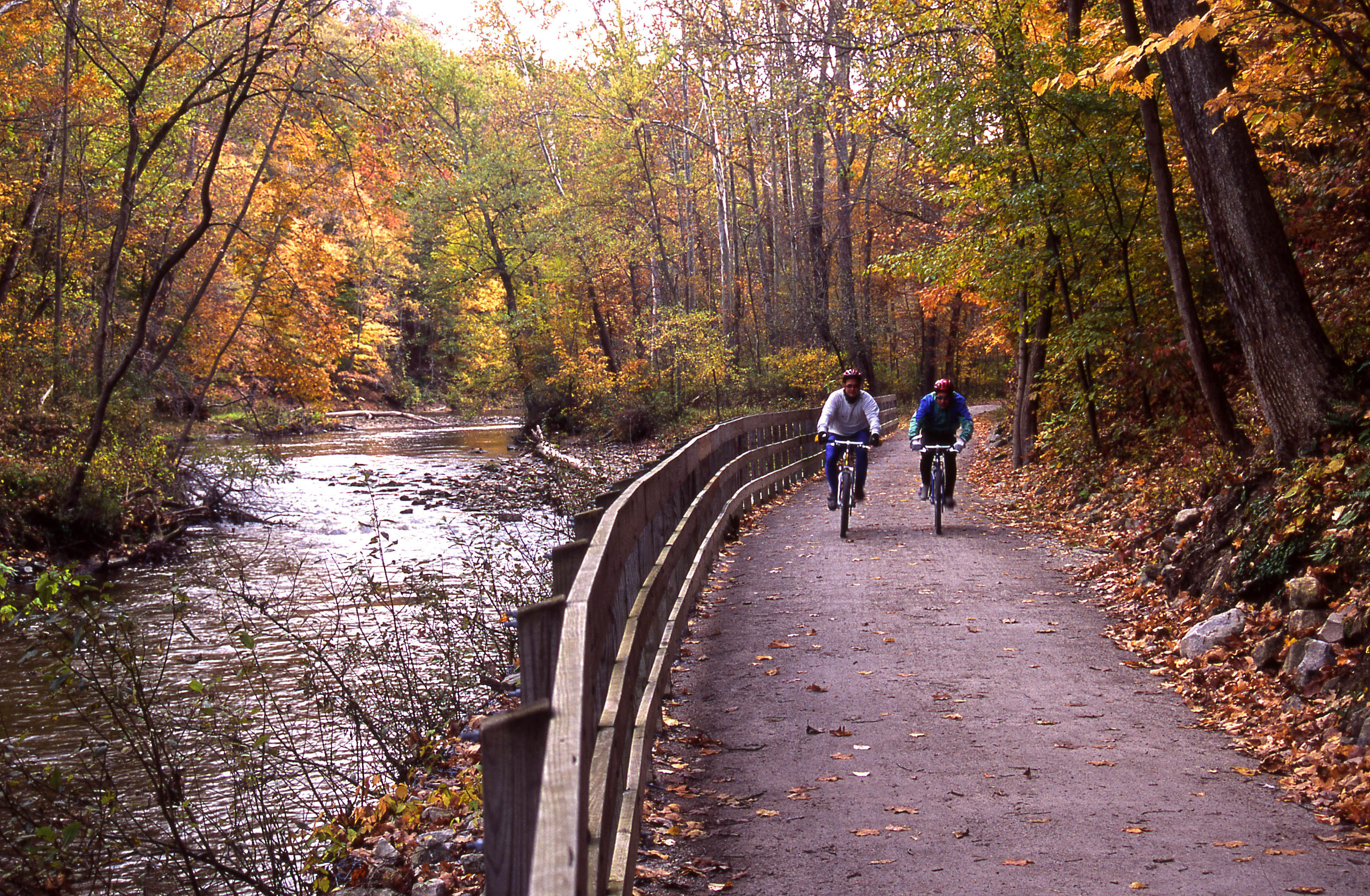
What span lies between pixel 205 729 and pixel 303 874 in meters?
1.08

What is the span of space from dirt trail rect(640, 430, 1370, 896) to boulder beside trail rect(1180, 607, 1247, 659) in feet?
1.17

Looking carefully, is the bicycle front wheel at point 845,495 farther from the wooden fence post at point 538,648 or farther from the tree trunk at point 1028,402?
the wooden fence post at point 538,648

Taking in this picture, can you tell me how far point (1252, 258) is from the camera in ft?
28.1

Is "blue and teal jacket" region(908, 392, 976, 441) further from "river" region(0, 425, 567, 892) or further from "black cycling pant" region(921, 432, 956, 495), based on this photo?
"river" region(0, 425, 567, 892)

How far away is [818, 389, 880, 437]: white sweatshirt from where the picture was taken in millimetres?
13953

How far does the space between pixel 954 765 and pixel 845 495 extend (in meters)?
7.97

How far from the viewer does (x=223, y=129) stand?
14625mm

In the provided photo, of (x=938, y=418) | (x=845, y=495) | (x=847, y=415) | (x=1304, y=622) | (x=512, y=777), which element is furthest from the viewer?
(x=847, y=415)

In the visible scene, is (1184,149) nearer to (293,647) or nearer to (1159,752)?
(1159,752)

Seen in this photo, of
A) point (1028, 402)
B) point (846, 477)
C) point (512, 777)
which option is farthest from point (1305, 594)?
point (1028, 402)

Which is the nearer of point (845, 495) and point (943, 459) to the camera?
point (845, 495)

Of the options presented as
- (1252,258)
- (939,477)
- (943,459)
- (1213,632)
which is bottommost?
(1213,632)

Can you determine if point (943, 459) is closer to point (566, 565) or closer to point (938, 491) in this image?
point (938, 491)

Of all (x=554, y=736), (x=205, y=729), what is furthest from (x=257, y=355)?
(x=554, y=736)
